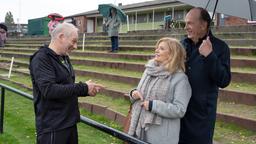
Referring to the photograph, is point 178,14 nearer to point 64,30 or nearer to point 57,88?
point 64,30

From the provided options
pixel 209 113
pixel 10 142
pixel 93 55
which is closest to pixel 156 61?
pixel 209 113

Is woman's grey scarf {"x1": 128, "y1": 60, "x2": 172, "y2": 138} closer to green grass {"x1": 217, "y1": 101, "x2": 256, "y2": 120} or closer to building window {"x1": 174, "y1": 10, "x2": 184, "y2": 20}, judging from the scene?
green grass {"x1": 217, "y1": 101, "x2": 256, "y2": 120}

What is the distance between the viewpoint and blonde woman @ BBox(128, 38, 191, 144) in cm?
333

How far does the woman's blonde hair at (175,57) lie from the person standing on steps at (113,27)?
11.4 m

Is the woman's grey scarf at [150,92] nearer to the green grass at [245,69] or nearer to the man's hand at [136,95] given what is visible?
the man's hand at [136,95]

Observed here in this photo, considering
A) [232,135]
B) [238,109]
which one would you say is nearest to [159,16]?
[238,109]

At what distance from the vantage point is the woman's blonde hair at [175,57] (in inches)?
132

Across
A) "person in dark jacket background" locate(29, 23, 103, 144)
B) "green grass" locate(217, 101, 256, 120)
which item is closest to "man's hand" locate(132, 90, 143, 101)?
"person in dark jacket background" locate(29, 23, 103, 144)

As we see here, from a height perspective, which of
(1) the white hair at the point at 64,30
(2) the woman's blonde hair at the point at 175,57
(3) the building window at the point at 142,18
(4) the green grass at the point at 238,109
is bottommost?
(4) the green grass at the point at 238,109

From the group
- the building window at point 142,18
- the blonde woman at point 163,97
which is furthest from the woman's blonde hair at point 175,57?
the building window at point 142,18

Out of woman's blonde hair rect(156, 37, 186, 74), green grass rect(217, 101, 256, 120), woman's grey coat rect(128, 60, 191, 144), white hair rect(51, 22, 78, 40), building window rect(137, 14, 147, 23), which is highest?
building window rect(137, 14, 147, 23)

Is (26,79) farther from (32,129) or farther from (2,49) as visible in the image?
(2,49)

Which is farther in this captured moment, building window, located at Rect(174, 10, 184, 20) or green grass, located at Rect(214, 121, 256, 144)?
building window, located at Rect(174, 10, 184, 20)

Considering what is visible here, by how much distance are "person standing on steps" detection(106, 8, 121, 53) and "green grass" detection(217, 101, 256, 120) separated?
26.3 ft
